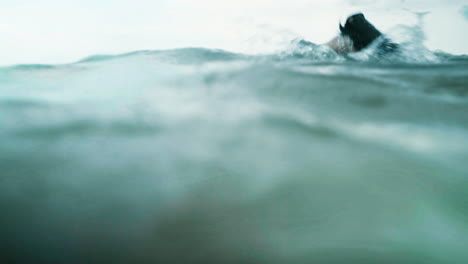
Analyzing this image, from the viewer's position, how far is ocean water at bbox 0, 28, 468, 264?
1.76 meters

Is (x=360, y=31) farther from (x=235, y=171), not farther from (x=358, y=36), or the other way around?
(x=235, y=171)

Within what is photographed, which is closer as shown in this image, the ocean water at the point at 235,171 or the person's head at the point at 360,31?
the ocean water at the point at 235,171

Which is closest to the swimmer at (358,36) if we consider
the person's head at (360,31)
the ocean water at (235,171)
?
the person's head at (360,31)

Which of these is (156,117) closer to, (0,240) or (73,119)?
(73,119)

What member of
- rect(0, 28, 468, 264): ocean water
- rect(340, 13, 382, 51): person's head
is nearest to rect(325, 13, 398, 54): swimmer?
rect(340, 13, 382, 51): person's head

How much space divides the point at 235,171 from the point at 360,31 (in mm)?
5185

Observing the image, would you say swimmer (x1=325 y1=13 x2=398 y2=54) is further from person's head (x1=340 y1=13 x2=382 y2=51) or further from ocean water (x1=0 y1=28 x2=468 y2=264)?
ocean water (x1=0 y1=28 x2=468 y2=264)

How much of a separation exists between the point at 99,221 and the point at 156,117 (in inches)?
57.3

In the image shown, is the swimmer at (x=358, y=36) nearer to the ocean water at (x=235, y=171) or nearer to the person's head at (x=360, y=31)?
the person's head at (x=360, y=31)

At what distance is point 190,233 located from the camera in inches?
70.3

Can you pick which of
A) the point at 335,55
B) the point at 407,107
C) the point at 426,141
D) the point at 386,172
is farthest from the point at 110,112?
the point at 335,55

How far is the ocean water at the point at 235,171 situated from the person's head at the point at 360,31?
2132mm

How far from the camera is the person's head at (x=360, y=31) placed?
6.01 meters

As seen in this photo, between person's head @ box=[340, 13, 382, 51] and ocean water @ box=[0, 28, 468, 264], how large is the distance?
213 centimetres
